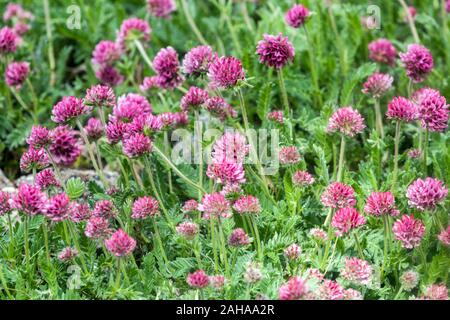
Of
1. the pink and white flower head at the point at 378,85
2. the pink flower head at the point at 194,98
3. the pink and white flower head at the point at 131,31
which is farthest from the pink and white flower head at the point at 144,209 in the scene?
the pink and white flower head at the point at 131,31

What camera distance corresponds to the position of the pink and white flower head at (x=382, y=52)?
4.41m

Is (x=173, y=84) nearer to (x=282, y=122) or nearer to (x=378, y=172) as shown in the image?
(x=282, y=122)

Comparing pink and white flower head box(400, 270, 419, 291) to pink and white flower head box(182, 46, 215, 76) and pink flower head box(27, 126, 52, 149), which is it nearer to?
pink and white flower head box(182, 46, 215, 76)

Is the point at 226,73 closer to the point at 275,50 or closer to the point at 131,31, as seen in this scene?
the point at 275,50

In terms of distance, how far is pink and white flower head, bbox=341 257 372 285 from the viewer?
279 centimetres

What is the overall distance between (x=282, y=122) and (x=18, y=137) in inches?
61.5

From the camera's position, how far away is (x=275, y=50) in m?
3.32

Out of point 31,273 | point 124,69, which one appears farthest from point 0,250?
point 124,69

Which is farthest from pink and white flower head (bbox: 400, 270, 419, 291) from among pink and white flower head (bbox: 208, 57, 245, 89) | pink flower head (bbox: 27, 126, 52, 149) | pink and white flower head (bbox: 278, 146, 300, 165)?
pink flower head (bbox: 27, 126, 52, 149)

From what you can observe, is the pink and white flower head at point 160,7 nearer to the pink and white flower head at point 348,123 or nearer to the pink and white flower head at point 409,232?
the pink and white flower head at point 348,123

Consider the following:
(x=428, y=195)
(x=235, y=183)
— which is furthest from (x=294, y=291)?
(x=428, y=195)

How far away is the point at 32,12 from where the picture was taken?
18.6ft

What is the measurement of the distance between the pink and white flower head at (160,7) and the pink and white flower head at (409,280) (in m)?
2.56
